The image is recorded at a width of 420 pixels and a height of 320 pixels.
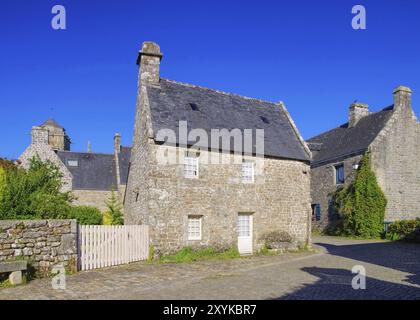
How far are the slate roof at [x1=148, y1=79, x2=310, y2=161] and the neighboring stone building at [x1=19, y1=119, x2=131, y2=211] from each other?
1493cm

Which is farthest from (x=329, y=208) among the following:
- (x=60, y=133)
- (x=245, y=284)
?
(x=60, y=133)

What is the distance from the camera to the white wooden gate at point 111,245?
41.1 ft

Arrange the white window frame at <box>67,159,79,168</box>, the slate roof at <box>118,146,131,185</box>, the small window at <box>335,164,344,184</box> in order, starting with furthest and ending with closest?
the white window frame at <box>67,159,79,168</box>, the slate roof at <box>118,146,131,185</box>, the small window at <box>335,164,344,184</box>

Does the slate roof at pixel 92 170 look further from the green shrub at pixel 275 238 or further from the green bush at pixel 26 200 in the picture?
the green shrub at pixel 275 238

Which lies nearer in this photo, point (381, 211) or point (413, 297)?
point (413, 297)

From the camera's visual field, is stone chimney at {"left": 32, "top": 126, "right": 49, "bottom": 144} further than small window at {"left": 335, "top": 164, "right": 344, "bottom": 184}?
Yes

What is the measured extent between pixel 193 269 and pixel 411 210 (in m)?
18.9

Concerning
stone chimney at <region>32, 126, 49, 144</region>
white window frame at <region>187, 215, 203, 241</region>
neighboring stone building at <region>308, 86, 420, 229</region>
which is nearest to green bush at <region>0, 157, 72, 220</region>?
white window frame at <region>187, 215, 203, 241</region>

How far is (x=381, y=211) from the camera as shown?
2430 centimetres

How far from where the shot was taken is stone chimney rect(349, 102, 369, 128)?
2934cm

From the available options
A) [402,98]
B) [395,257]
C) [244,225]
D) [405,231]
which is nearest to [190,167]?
[244,225]

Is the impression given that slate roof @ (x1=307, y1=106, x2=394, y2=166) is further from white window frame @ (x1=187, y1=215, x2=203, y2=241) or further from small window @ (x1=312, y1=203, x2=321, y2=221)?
white window frame @ (x1=187, y1=215, x2=203, y2=241)

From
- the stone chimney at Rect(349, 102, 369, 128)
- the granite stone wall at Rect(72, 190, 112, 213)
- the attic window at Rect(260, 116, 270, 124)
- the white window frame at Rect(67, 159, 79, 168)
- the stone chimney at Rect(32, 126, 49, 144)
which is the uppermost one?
the stone chimney at Rect(349, 102, 369, 128)
